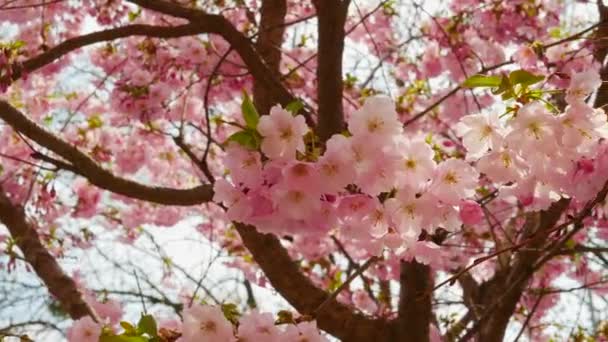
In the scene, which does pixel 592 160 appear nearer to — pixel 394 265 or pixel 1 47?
pixel 1 47

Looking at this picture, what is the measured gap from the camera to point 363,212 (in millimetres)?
1481

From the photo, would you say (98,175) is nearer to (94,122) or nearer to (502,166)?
(502,166)

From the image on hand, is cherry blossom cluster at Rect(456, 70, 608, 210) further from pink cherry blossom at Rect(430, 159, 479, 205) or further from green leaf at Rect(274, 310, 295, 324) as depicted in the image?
green leaf at Rect(274, 310, 295, 324)

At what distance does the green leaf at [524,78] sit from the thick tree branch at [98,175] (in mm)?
1615

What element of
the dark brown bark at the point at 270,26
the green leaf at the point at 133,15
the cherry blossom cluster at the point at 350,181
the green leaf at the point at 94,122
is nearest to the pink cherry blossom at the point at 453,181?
the cherry blossom cluster at the point at 350,181

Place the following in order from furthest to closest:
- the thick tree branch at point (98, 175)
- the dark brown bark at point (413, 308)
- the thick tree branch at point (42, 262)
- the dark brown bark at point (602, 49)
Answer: the thick tree branch at point (42, 262) < the dark brown bark at point (413, 308) < the thick tree branch at point (98, 175) < the dark brown bark at point (602, 49)

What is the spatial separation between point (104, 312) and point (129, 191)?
1.40 meters

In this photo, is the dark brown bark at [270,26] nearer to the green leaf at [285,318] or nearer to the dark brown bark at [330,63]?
the dark brown bark at [330,63]

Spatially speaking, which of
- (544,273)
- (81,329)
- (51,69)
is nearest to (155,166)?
(51,69)

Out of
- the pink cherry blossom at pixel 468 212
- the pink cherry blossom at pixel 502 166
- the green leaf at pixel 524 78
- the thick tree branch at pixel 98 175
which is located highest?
the thick tree branch at pixel 98 175

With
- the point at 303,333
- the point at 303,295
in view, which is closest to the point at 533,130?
the point at 303,333

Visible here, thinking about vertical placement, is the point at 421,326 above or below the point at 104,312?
below

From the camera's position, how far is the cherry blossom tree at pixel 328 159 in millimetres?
1413

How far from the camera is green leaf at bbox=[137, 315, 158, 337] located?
59.7 inches
